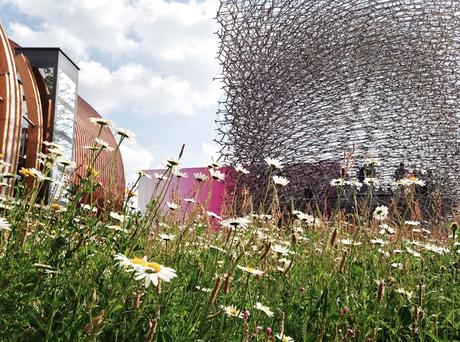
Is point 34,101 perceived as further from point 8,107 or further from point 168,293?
point 168,293

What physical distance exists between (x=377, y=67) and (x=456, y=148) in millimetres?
1756

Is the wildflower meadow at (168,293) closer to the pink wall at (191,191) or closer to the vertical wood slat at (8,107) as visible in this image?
the pink wall at (191,191)

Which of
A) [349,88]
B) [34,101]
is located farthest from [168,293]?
[349,88]

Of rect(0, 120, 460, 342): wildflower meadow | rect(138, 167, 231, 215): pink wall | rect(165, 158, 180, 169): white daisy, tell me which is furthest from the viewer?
rect(138, 167, 231, 215): pink wall

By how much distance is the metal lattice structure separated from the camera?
8.92m

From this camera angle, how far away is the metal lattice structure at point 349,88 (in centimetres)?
892

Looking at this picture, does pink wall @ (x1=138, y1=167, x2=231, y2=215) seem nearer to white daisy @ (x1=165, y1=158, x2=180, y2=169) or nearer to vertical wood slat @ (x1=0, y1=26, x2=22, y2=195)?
white daisy @ (x1=165, y1=158, x2=180, y2=169)

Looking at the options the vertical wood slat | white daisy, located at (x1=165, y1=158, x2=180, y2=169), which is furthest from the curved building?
white daisy, located at (x1=165, y1=158, x2=180, y2=169)

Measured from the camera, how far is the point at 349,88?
9.14m

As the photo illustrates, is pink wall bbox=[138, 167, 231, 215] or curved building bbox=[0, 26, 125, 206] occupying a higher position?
curved building bbox=[0, 26, 125, 206]

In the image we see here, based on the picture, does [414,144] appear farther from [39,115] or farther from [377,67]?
[39,115]

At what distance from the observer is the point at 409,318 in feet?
6.07

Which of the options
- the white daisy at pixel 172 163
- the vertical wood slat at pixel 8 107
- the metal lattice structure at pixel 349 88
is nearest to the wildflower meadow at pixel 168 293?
the white daisy at pixel 172 163

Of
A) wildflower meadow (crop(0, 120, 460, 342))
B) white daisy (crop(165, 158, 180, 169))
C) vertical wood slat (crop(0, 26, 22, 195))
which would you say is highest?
vertical wood slat (crop(0, 26, 22, 195))
